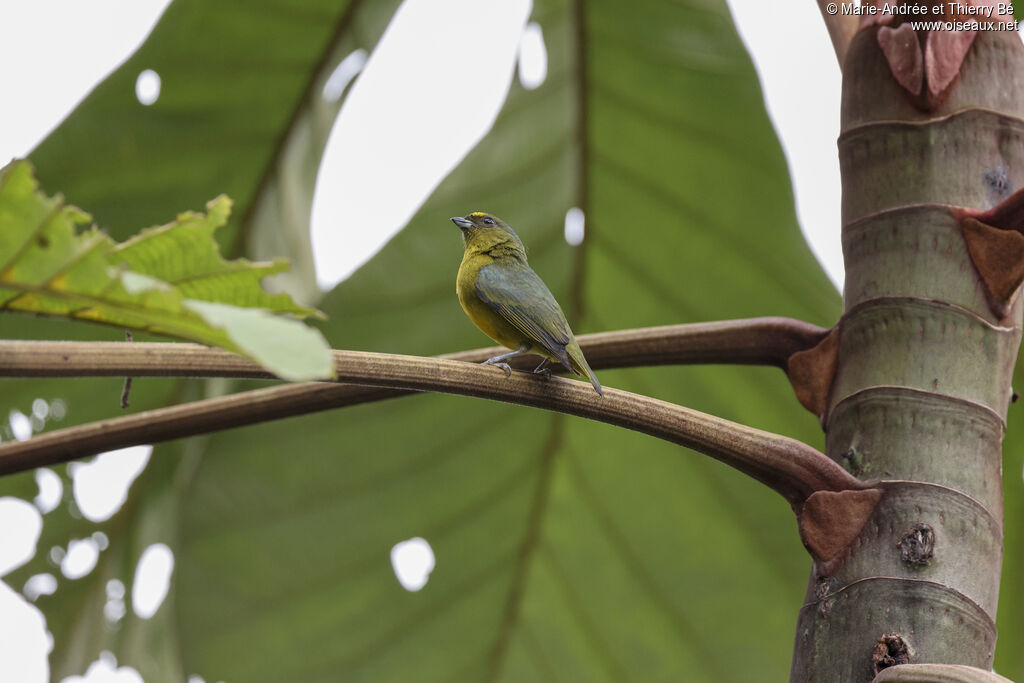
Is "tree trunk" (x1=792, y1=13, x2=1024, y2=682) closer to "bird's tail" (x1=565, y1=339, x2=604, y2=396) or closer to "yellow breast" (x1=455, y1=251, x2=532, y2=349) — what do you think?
"bird's tail" (x1=565, y1=339, x2=604, y2=396)

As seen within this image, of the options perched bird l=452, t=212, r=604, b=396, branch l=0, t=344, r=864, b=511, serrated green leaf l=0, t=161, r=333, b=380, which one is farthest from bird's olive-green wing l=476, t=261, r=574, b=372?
serrated green leaf l=0, t=161, r=333, b=380

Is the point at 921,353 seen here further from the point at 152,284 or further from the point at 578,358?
the point at 152,284

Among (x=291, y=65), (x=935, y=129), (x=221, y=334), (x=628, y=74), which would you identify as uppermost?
(x=628, y=74)

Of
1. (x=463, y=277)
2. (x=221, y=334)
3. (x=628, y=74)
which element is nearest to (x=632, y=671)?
(x=463, y=277)

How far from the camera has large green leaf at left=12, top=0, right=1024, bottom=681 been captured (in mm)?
1993

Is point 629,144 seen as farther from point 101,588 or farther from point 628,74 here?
point 101,588

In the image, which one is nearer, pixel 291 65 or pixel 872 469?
pixel 872 469

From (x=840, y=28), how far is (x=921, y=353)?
1.63 ft

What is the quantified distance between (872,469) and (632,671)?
48.2 inches

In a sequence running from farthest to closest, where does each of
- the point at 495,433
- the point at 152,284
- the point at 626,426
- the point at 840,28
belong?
1. the point at 495,433
2. the point at 840,28
3. the point at 626,426
4. the point at 152,284

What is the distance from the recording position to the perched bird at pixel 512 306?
1.31 meters

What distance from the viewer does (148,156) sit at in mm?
2000

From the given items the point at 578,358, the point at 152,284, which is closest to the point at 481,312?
the point at 578,358

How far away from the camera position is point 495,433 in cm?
209
